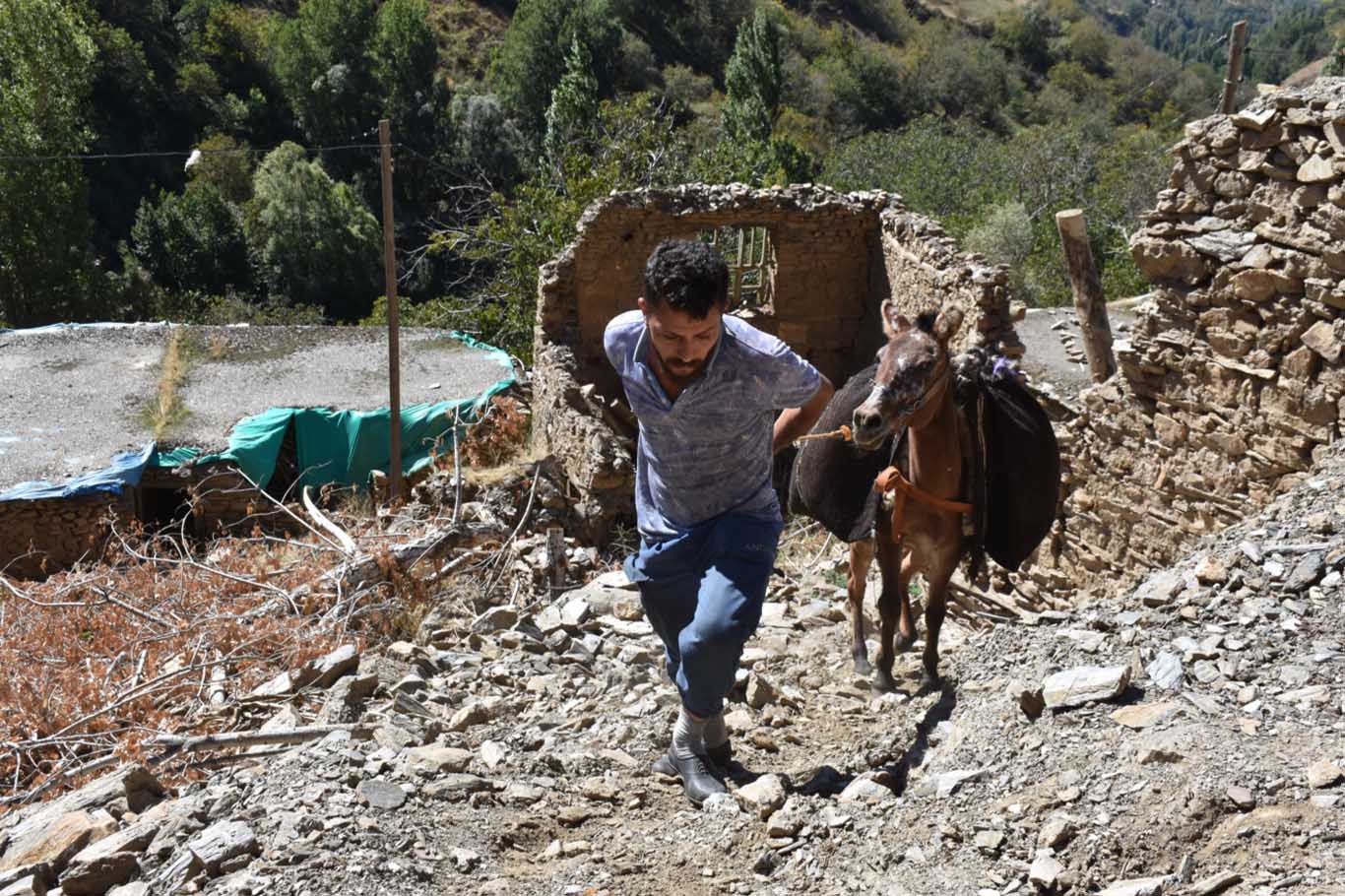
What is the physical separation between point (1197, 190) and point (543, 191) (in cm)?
1572

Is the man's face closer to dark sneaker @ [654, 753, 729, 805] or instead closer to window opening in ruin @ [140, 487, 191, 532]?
dark sneaker @ [654, 753, 729, 805]

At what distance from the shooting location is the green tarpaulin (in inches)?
595

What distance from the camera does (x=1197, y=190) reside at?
259 inches

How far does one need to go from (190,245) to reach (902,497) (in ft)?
117

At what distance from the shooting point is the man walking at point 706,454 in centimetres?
409

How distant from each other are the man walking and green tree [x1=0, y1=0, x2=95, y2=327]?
98.1 ft

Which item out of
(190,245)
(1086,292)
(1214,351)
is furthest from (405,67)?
(1214,351)

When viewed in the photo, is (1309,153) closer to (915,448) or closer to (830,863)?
(915,448)

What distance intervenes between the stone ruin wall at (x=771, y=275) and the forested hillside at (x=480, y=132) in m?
4.50

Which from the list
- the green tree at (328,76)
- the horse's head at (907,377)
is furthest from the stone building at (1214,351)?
the green tree at (328,76)

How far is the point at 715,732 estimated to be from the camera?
458 cm

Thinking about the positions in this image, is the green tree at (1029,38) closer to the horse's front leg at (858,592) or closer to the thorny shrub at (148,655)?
the thorny shrub at (148,655)

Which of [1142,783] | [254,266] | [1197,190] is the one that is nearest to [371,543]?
[1197,190]

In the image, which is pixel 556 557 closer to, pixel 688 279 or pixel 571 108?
pixel 688 279
